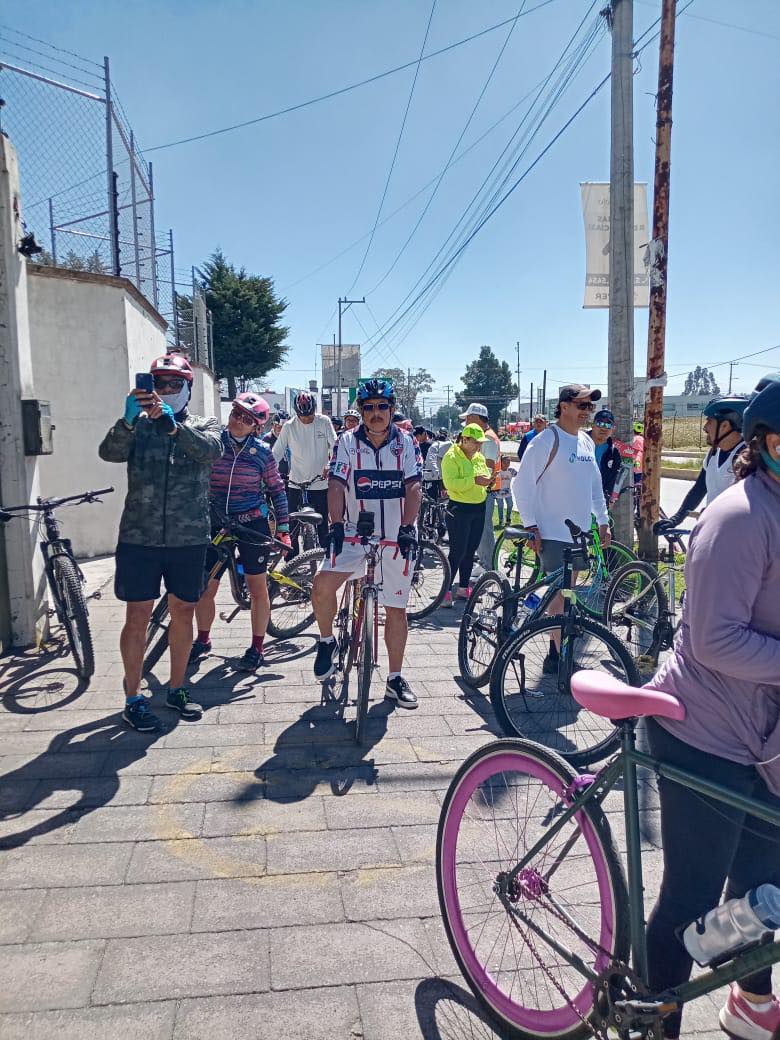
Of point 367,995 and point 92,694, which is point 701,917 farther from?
point 92,694

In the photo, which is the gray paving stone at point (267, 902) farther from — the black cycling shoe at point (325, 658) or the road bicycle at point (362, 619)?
the black cycling shoe at point (325, 658)

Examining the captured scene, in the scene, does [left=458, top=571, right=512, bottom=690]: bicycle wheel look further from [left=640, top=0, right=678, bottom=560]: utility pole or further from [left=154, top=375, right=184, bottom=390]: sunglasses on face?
[left=640, top=0, right=678, bottom=560]: utility pole

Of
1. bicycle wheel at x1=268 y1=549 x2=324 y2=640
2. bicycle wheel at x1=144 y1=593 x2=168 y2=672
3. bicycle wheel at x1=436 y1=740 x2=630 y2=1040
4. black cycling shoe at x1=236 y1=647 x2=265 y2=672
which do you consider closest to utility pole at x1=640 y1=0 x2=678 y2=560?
bicycle wheel at x1=268 y1=549 x2=324 y2=640

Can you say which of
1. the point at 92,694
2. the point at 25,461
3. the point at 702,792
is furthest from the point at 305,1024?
the point at 25,461

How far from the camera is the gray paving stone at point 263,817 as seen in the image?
3162 mm

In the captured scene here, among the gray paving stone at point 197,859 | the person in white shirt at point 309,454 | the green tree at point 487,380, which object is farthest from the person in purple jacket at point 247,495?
the green tree at point 487,380

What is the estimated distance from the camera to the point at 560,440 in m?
4.67

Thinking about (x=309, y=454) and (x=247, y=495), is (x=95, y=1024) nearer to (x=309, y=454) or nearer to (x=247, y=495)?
(x=247, y=495)

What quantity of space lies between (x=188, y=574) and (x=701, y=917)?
307 cm

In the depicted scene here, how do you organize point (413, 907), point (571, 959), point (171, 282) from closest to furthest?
point (571, 959), point (413, 907), point (171, 282)

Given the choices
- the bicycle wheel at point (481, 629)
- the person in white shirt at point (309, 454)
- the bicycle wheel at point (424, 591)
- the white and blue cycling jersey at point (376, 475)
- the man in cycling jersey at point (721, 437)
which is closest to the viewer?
the man in cycling jersey at point (721, 437)

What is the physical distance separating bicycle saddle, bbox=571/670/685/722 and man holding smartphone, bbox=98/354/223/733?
2747mm

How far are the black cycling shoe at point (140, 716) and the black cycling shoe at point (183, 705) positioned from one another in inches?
8.3

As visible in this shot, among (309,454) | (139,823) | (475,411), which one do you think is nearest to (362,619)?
(139,823)
